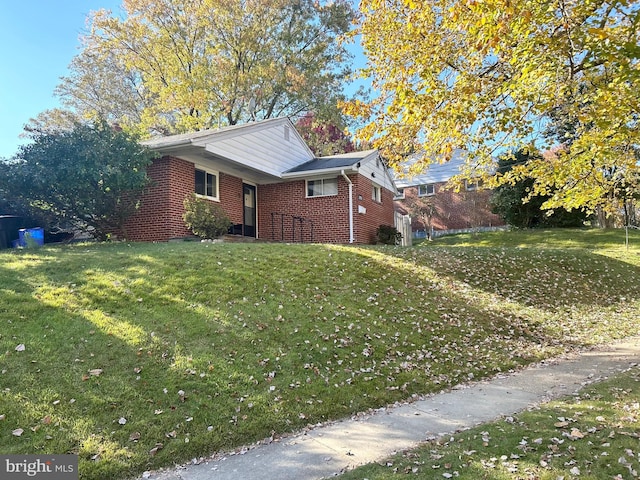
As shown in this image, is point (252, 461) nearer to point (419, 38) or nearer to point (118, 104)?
point (419, 38)

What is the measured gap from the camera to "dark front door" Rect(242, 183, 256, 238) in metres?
16.2

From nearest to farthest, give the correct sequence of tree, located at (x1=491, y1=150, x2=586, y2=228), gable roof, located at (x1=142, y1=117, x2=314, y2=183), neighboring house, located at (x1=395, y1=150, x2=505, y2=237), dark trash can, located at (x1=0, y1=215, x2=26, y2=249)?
1. dark trash can, located at (x1=0, y1=215, x2=26, y2=249)
2. gable roof, located at (x1=142, y1=117, x2=314, y2=183)
3. tree, located at (x1=491, y1=150, x2=586, y2=228)
4. neighboring house, located at (x1=395, y1=150, x2=505, y2=237)

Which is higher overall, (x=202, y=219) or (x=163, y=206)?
(x=163, y=206)

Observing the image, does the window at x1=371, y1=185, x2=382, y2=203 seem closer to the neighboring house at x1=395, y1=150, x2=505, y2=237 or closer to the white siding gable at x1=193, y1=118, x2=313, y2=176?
the white siding gable at x1=193, y1=118, x2=313, y2=176

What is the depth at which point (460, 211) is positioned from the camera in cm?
2758

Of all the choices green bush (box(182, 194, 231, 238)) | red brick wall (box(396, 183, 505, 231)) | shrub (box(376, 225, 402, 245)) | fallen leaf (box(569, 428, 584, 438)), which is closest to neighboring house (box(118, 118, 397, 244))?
shrub (box(376, 225, 402, 245))

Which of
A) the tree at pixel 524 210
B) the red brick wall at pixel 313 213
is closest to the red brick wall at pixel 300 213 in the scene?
the red brick wall at pixel 313 213

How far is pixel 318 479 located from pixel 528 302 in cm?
847

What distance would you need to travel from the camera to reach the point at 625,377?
216 inches

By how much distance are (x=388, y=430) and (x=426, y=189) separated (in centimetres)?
2716

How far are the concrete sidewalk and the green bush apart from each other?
9005mm

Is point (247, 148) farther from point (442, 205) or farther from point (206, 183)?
point (442, 205)

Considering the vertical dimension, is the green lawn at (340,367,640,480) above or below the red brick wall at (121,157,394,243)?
below

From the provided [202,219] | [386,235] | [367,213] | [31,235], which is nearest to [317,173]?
[367,213]
